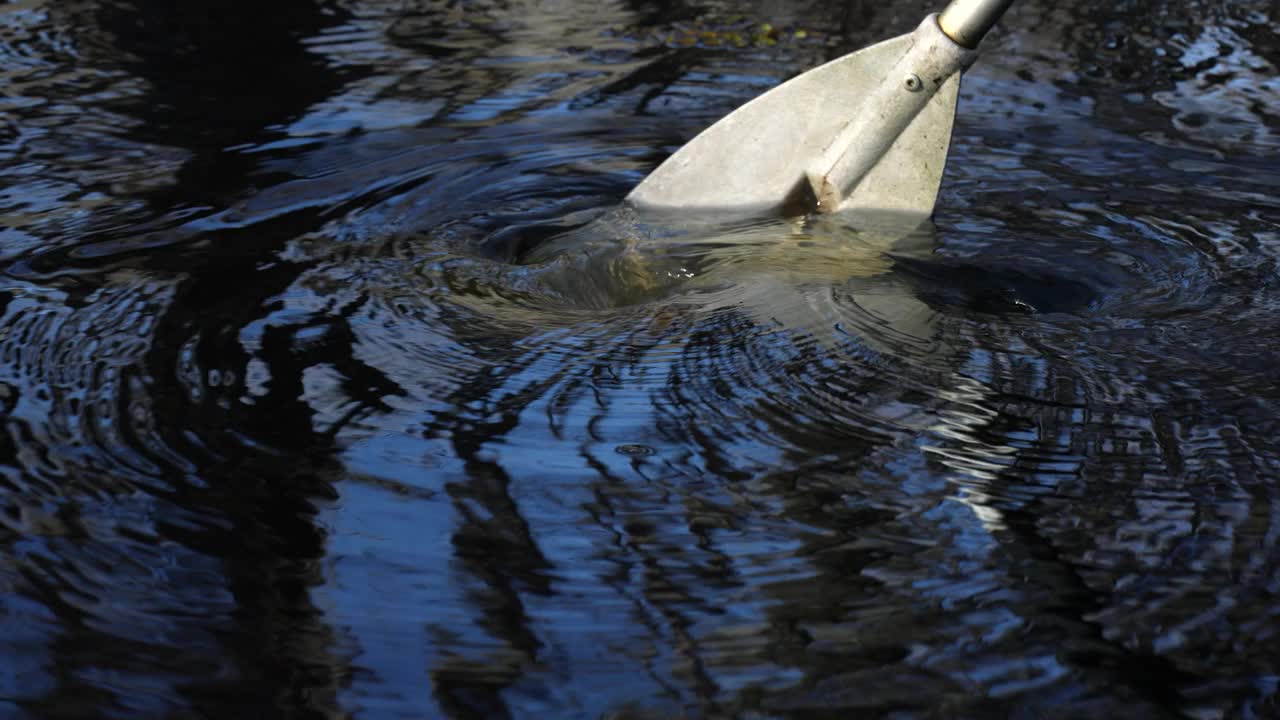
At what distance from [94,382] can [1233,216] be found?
A: 270cm

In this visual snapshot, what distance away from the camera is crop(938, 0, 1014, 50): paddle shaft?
301 cm

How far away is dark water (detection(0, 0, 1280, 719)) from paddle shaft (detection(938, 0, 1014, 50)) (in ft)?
1.48

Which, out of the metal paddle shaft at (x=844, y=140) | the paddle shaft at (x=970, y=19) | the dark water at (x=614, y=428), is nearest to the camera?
the dark water at (x=614, y=428)

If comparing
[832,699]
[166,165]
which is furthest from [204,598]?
[166,165]

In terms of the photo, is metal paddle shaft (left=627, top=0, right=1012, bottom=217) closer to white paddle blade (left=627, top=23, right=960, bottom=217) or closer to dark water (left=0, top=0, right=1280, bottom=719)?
white paddle blade (left=627, top=23, right=960, bottom=217)

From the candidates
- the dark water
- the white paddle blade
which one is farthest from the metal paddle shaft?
the dark water

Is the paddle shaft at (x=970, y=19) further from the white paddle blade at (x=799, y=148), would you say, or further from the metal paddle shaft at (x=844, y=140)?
the white paddle blade at (x=799, y=148)

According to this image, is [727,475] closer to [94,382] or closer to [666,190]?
[94,382]

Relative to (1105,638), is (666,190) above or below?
above

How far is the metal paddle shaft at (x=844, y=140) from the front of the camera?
315 cm

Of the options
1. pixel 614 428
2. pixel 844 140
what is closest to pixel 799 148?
pixel 844 140

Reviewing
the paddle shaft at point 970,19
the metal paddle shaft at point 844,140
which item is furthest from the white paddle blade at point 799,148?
the paddle shaft at point 970,19

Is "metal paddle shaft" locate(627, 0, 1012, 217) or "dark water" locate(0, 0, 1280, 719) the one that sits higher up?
"metal paddle shaft" locate(627, 0, 1012, 217)

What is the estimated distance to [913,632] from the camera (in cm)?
158
